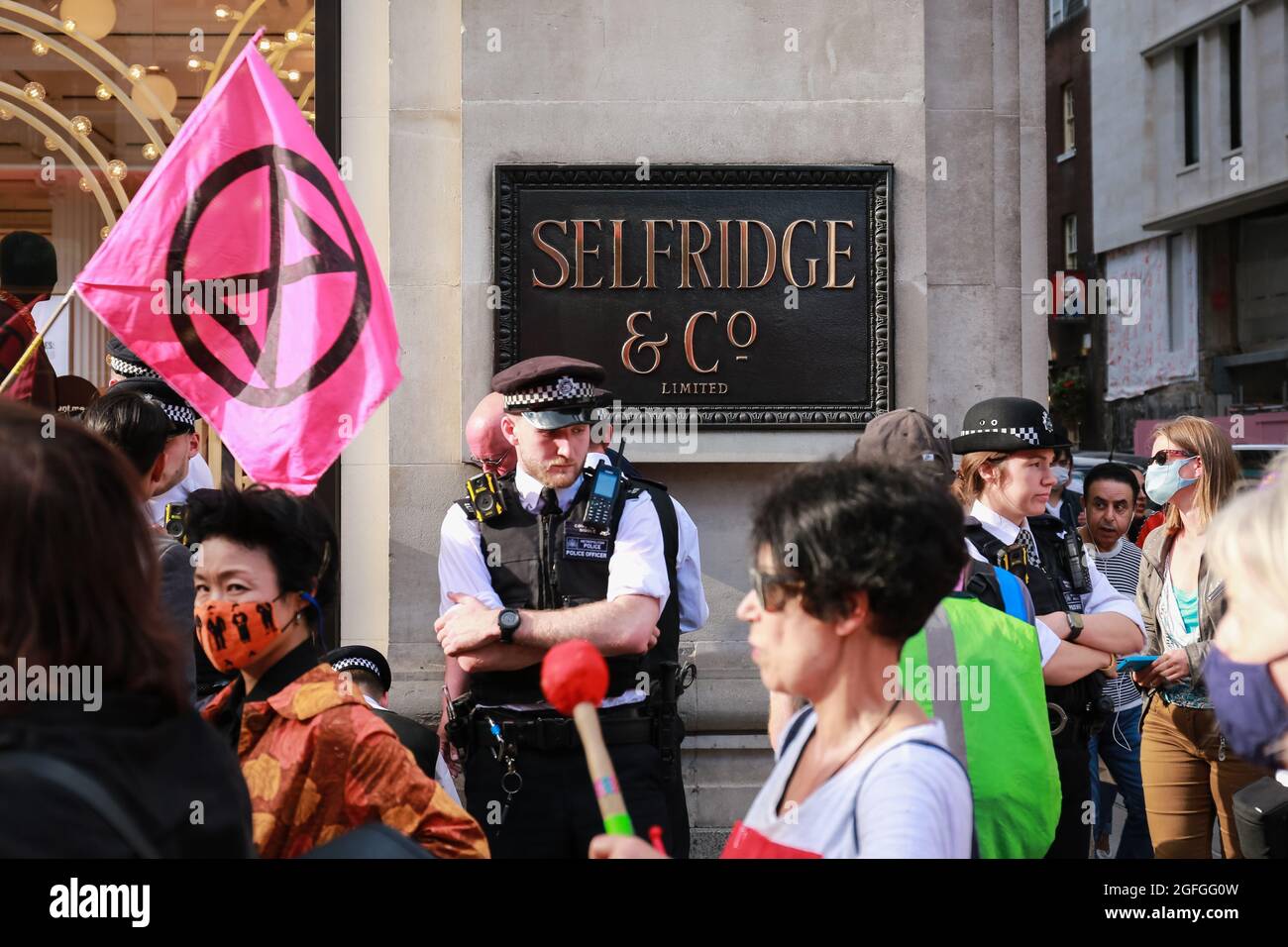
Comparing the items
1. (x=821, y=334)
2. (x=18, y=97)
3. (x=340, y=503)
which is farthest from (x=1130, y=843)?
(x=18, y=97)

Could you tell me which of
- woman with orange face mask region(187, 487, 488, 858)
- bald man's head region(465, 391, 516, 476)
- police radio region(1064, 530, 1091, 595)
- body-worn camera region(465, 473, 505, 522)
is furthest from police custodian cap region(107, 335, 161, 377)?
police radio region(1064, 530, 1091, 595)

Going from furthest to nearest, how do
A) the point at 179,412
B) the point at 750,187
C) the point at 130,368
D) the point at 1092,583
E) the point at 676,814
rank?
the point at 750,187 < the point at 130,368 < the point at 179,412 < the point at 676,814 < the point at 1092,583

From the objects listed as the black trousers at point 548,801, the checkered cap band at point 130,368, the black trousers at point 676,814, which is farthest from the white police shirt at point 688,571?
the checkered cap band at point 130,368

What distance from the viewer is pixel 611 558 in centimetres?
421

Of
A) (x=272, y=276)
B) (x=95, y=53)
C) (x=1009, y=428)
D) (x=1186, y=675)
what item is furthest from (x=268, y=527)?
(x=95, y=53)

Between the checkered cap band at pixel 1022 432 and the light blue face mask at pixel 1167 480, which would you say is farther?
the light blue face mask at pixel 1167 480

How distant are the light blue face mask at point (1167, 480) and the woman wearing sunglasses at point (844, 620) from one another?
11.3 feet

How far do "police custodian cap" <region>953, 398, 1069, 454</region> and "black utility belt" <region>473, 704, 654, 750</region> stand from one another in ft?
4.57

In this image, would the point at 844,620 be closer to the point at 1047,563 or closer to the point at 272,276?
the point at 1047,563

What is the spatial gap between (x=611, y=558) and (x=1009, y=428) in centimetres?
134

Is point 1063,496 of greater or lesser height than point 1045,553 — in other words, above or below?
above

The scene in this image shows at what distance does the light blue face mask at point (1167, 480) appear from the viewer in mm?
5324

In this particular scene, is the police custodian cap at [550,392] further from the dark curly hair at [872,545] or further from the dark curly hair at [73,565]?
the dark curly hair at [73,565]

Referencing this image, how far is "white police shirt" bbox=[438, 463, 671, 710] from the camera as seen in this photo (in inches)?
163
